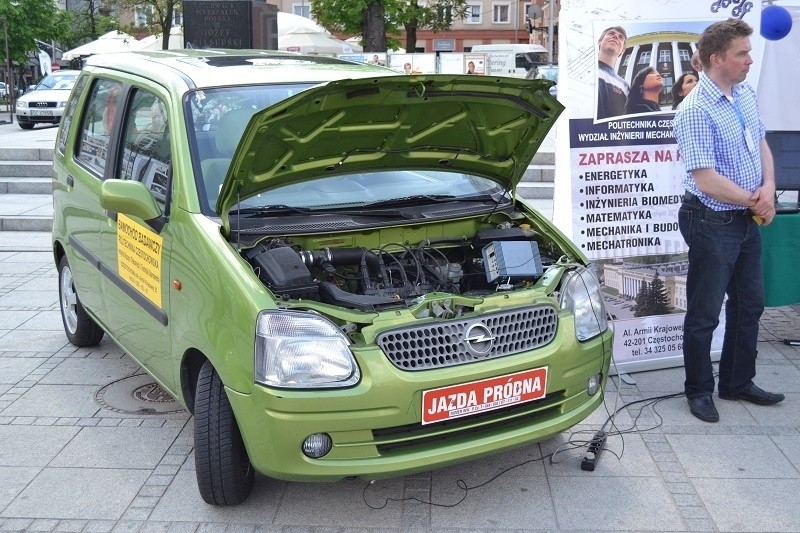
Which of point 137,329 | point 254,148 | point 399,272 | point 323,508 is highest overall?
point 254,148

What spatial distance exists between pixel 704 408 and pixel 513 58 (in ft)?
76.5

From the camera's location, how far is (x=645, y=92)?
534cm

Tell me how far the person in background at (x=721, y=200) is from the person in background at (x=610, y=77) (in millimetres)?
687

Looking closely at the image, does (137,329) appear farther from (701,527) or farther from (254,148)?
(701,527)

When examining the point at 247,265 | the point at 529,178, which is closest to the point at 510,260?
the point at 247,265

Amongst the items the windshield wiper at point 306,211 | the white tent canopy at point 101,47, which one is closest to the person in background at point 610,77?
the windshield wiper at point 306,211

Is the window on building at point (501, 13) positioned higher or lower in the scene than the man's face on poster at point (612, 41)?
higher

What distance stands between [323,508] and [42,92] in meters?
22.0

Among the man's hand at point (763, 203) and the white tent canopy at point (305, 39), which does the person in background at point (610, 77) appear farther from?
the white tent canopy at point (305, 39)

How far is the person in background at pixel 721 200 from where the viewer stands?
14.7 ft

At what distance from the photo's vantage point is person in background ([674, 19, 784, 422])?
4.48 metres

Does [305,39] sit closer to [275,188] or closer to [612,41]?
[612,41]

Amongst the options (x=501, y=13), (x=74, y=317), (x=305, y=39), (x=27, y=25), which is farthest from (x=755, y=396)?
(x=501, y=13)

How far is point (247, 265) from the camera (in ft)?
11.9
